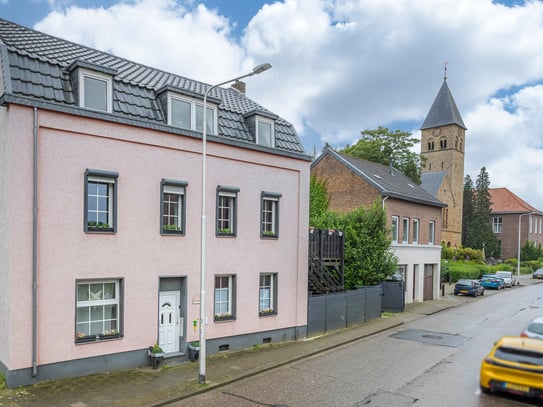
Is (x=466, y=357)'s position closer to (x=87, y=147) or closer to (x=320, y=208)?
(x=87, y=147)

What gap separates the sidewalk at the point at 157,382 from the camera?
1019 cm

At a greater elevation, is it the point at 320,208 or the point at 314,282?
the point at 320,208

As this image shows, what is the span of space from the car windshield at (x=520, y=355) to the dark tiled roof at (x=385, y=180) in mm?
16878

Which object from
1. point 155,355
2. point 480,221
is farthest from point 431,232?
point 480,221

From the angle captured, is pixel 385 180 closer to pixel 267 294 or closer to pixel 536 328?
pixel 267 294

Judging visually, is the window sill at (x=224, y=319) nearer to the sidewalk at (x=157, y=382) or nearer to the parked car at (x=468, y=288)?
the sidewalk at (x=157, y=382)

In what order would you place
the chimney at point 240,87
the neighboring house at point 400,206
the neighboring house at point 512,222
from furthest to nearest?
1. the neighboring house at point 512,222
2. the neighboring house at point 400,206
3. the chimney at point 240,87

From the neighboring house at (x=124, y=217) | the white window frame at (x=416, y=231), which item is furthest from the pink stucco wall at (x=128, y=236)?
the white window frame at (x=416, y=231)

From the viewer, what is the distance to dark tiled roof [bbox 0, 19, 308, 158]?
11.5 metres

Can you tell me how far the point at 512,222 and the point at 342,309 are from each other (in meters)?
71.8

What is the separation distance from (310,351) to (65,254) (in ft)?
29.5

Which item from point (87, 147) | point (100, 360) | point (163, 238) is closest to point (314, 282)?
point (163, 238)

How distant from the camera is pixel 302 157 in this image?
17859 millimetres

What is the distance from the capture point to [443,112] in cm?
7544
